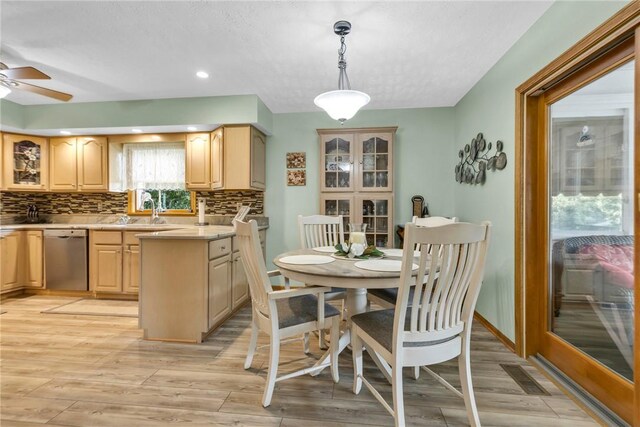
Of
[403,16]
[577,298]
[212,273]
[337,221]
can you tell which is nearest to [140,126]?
[212,273]

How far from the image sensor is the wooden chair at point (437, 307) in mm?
1217

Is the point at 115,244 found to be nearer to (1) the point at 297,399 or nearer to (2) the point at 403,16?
(1) the point at 297,399

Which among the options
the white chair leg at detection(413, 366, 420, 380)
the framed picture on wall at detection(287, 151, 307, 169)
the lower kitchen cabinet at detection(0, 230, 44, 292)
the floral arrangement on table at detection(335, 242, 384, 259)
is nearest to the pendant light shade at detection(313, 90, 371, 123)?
the floral arrangement on table at detection(335, 242, 384, 259)

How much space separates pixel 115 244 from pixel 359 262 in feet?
10.2

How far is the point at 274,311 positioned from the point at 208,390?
2.35 feet

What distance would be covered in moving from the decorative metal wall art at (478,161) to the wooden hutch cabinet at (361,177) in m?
0.81

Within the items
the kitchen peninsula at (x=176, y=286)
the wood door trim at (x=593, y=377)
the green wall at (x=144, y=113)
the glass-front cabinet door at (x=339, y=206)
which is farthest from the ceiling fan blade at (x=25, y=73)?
the wood door trim at (x=593, y=377)

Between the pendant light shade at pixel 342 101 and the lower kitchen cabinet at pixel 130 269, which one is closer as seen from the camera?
the pendant light shade at pixel 342 101

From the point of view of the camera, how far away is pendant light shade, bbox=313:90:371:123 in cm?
189

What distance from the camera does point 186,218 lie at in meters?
3.95

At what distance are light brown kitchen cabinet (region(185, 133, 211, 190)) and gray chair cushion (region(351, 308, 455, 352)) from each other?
2.76 m

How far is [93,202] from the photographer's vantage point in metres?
4.10

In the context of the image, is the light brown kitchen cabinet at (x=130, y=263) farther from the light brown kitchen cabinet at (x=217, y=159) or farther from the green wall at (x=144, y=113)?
the green wall at (x=144, y=113)

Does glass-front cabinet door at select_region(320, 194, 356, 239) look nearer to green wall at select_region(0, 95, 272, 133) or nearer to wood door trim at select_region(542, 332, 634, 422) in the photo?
green wall at select_region(0, 95, 272, 133)
